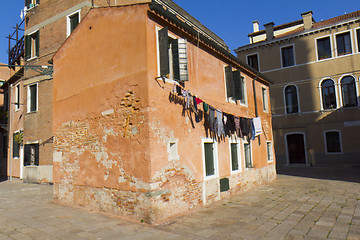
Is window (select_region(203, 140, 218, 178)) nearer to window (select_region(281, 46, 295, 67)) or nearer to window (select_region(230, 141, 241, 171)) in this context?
window (select_region(230, 141, 241, 171))

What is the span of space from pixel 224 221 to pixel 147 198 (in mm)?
1883

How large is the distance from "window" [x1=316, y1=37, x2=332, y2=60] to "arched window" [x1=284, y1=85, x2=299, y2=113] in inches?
114

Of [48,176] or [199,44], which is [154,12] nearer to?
[199,44]

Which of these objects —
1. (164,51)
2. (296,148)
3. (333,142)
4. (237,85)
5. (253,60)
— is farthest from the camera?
(253,60)

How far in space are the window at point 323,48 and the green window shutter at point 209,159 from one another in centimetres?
1522

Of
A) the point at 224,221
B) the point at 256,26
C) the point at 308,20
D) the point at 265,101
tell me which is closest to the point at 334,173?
the point at 265,101

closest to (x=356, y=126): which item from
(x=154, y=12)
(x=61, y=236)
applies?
(x=154, y=12)

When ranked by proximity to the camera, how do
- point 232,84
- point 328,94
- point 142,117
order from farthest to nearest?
1. point 328,94
2. point 232,84
3. point 142,117

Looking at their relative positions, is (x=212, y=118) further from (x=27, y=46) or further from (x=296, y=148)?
(x=296, y=148)

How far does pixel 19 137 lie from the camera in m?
15.8

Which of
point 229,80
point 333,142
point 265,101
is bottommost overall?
point 333,142

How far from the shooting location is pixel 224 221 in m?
6.18

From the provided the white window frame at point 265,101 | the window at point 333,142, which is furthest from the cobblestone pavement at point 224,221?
the window at point 333,142

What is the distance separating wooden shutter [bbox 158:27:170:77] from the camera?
6.65 meters
